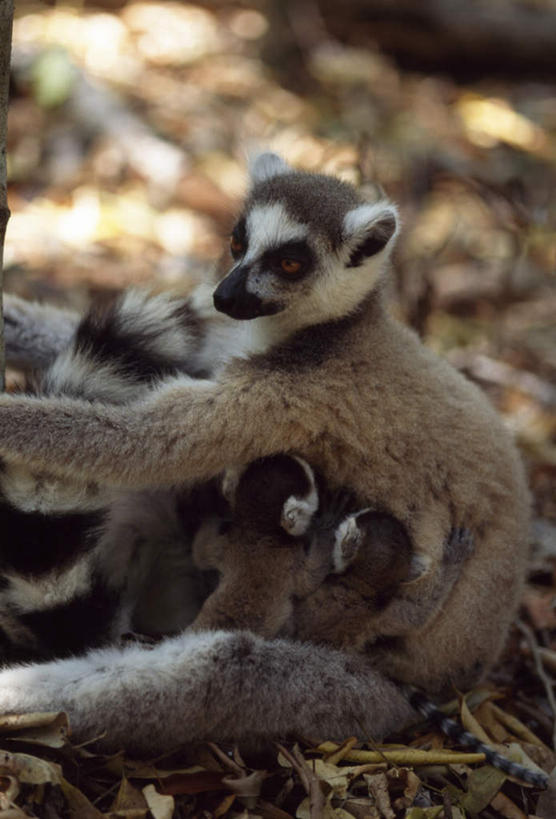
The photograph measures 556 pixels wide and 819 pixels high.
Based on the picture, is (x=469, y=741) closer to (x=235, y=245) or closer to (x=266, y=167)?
(x=235, y=245)

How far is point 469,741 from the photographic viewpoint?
3568mm

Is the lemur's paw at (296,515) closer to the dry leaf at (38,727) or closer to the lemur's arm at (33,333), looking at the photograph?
the dry leaf at (38,727)

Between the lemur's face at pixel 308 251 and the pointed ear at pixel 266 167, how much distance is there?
37 cm

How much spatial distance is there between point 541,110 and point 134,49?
487cm

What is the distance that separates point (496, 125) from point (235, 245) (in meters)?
7.79

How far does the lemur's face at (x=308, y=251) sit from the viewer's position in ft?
12.2

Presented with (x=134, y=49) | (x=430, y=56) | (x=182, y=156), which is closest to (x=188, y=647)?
(x=182, y=156)

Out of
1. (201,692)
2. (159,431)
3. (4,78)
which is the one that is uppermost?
(4,78)

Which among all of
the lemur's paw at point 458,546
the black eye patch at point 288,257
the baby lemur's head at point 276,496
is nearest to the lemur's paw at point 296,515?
the baby lemur's head at point 276,496

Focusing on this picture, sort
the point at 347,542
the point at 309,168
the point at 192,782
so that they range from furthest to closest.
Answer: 1. the point at 309,168
2. the point at 347,542
3. the point at 192,782

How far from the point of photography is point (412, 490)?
12.0 feet

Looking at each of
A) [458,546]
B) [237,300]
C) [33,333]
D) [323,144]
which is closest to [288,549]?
[458,546]

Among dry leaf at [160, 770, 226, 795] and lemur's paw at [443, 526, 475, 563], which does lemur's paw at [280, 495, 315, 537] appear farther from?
dry leaf at [160, 770, 226, 795]

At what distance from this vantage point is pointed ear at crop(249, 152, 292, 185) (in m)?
4.31
